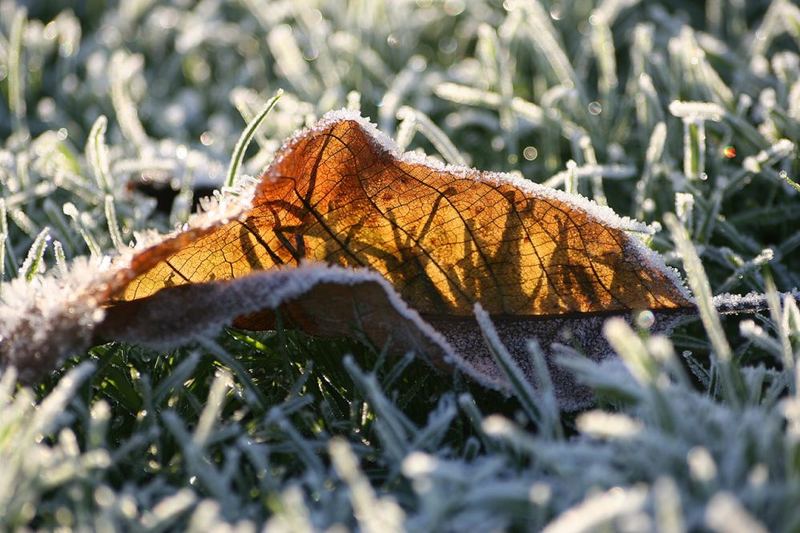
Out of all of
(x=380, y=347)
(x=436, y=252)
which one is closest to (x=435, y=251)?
(x=436, y=252)

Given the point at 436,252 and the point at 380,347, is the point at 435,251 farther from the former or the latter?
the point at 380,347

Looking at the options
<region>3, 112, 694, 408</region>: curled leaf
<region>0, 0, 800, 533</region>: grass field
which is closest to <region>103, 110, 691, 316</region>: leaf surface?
<region>3, 112, 694, 408</region>: curled leaf

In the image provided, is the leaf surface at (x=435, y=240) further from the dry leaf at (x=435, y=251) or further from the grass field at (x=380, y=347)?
the grass field at (x=380, y=347)

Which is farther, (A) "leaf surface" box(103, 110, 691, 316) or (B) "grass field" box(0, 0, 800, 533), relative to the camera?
(A) "leaf surface" box(103, 110, 691, 316)

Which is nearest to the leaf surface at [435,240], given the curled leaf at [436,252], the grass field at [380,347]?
the curled leaf at [436,252]

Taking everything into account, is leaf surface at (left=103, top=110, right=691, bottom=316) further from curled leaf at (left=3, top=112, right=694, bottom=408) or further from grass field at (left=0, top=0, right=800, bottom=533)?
grass field at (left=0, top=0, right=800, bottom=533)

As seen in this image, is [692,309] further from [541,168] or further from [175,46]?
[175,46]
